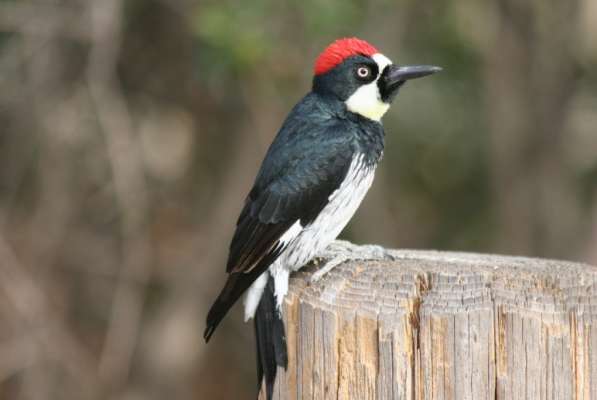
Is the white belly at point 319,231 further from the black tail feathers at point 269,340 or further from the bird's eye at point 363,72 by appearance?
the bird's eye at point 363,72

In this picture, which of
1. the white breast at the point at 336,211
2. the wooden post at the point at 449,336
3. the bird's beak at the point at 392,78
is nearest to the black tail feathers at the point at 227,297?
the white breast at the point at 336,211

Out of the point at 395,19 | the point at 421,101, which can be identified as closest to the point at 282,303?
the point at 395,19

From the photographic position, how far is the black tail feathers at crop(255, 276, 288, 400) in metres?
3.17

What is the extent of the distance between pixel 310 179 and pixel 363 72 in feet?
1.79

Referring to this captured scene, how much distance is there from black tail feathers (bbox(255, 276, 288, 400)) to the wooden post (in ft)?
0.31

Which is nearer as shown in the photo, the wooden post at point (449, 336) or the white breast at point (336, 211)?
the wooden post at point (449, 336)

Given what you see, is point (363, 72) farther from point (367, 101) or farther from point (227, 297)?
point (227, 297)

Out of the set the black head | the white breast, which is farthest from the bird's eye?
the white breast

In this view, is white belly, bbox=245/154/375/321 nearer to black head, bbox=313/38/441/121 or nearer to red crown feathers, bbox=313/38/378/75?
black head, bbox=313/38/441/121

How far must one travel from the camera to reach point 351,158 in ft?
13.4

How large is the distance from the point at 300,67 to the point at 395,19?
3.66 feet

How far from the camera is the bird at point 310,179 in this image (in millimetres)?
3660

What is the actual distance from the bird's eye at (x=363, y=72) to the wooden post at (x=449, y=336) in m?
1.39

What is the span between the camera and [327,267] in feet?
11.0
